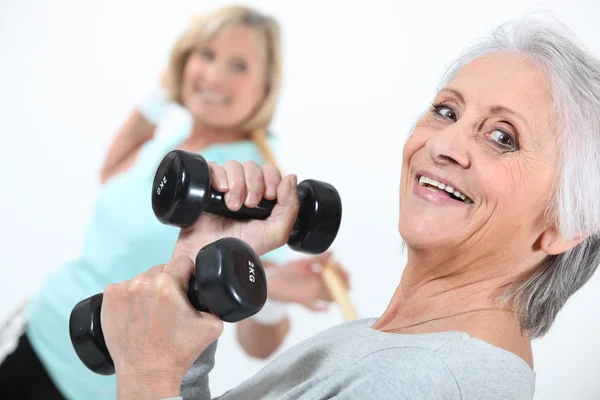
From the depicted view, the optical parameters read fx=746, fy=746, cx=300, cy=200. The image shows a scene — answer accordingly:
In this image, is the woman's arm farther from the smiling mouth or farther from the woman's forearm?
the smiling mouth

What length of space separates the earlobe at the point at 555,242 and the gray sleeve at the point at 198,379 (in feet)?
1.87

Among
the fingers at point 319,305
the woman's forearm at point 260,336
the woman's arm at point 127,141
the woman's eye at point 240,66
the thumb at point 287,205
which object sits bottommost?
the woman's forearm at point 260,336

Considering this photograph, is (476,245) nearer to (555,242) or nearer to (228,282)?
(555,242)

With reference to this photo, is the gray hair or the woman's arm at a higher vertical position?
the gray hair

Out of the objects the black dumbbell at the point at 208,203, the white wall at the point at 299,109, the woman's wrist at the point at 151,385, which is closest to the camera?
the woman's wrist at the point at 151,385

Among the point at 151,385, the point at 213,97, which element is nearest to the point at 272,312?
the point at 213,97

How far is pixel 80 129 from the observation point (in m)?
3.07

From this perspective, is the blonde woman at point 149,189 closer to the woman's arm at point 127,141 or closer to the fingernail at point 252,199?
the woman's arm at point 127,141

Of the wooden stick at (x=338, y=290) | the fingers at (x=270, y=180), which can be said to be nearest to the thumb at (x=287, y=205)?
the fingers at (x=270, y=180)

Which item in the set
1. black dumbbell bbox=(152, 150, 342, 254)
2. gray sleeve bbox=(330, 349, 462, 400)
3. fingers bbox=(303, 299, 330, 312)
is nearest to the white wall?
fingers bbox=(303, 299, 330, 312)

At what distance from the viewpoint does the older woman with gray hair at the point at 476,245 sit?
101 cm

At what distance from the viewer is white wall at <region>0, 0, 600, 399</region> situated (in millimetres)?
2301

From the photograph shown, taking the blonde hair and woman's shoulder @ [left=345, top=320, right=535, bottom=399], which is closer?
woman's shoulder @ [left=345, top=320, right=535, bottom=399]

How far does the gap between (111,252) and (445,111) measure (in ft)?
5.60
